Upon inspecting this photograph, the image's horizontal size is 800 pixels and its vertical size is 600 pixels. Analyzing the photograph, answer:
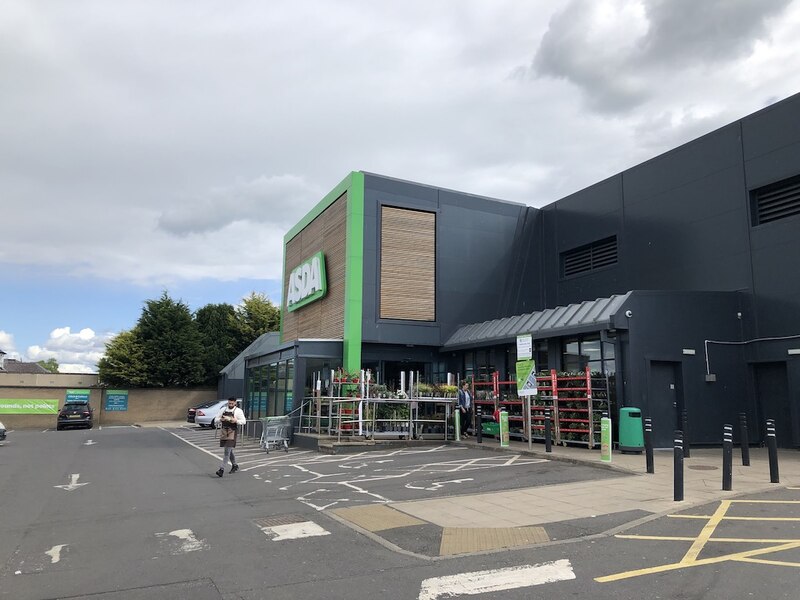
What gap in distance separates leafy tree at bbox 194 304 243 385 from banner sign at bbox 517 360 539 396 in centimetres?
3401

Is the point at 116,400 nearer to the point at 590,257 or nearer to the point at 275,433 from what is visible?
the point at 275,433

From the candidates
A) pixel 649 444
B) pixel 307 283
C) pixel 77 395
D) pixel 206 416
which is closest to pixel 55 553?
pixel 649 444

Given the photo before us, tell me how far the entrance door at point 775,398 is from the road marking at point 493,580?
13262 millimetres

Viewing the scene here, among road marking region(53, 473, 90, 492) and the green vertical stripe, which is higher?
the green vertical stripe

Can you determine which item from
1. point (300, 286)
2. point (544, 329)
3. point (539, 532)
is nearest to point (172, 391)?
point (300, 286)

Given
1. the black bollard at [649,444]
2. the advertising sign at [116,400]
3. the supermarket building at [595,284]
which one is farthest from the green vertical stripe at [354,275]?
the advertising sign at [116,400]

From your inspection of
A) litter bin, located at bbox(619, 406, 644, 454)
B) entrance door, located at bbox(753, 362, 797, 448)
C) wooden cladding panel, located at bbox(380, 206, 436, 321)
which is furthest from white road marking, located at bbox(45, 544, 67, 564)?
entrance door, located at bbox(753, 362, 797, 448)

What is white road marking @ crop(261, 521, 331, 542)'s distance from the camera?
25.0 feet

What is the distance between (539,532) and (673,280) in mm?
14791

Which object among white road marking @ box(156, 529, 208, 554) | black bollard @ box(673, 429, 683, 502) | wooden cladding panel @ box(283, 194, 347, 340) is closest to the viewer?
white road marking @ box(156, 529, 208, 554)

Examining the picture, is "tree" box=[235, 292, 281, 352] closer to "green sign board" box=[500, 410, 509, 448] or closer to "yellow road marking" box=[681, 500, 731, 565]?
"green sign board" box=[500, 410, 509, 448]

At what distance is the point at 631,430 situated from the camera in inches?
579

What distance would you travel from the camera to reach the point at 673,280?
1992 cm

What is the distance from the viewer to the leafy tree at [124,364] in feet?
137
